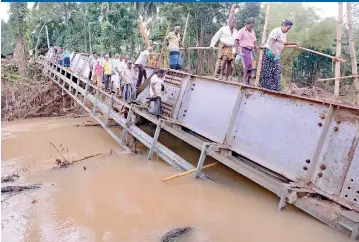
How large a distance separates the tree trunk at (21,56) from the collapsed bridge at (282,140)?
15389 millimetres

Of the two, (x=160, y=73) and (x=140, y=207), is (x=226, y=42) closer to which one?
(x=160, y=73)

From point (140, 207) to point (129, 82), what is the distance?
5.15 metres

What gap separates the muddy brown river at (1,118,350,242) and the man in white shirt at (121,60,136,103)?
1920 millimetres

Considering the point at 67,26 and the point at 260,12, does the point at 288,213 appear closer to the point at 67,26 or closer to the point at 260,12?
the point at 260,12

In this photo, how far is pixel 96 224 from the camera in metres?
5.08

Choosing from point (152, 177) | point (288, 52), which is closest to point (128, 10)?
point (288, 52)

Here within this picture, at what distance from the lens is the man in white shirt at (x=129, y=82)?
9961 mm

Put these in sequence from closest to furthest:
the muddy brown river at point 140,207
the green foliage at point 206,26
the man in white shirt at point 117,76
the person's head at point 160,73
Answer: the muddy brown river at point 140,207, the person's head at point 160,73, the man in white shirt at point 117,76, the green foliage at point 206,26

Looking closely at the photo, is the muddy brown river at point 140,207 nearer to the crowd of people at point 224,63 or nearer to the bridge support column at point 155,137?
the bridge support column at point 155,137

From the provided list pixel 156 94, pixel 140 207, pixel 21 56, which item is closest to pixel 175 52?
pixel 156 94

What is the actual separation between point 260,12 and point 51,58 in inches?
509

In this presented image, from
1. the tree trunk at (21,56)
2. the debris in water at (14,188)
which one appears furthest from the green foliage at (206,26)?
the debris in water at (14,188)

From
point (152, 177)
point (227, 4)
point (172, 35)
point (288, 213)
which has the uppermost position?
point (227, 4)

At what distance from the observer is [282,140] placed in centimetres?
527
